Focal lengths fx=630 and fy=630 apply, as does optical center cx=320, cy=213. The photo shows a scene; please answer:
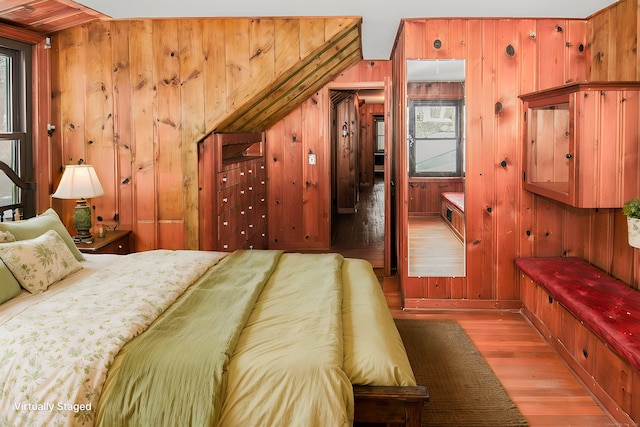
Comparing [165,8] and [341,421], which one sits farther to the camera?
[165,8]

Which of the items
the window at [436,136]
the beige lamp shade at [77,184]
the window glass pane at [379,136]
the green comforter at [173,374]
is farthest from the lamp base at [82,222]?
the window glass pane at [379,136]

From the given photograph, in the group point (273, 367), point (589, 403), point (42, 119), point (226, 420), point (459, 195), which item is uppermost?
point (42, 119)

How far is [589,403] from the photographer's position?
314cm

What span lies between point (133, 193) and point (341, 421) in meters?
3.29

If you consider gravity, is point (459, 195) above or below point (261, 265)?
above

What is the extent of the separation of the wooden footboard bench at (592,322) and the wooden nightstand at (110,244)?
9.58ft

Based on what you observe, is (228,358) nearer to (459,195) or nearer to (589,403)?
(589,403)

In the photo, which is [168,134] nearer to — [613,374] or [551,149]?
[551,149]

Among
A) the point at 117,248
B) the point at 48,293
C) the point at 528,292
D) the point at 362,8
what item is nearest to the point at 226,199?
the point at 117,248

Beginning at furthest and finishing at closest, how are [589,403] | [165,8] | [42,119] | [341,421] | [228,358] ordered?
1. [42,119]
2. [165,8]
3. [589,403]
4. [228,358]
5. [341,421]

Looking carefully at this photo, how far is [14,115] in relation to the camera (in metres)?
4.32

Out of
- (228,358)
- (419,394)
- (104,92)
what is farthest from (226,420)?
(104,92)

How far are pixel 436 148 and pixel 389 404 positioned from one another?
278 cm

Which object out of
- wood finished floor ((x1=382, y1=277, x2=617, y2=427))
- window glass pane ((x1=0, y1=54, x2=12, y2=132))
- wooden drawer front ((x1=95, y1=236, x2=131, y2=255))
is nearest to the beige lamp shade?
wooden drawer front ((x1=95, y1=236, x2=131, y2=255))
